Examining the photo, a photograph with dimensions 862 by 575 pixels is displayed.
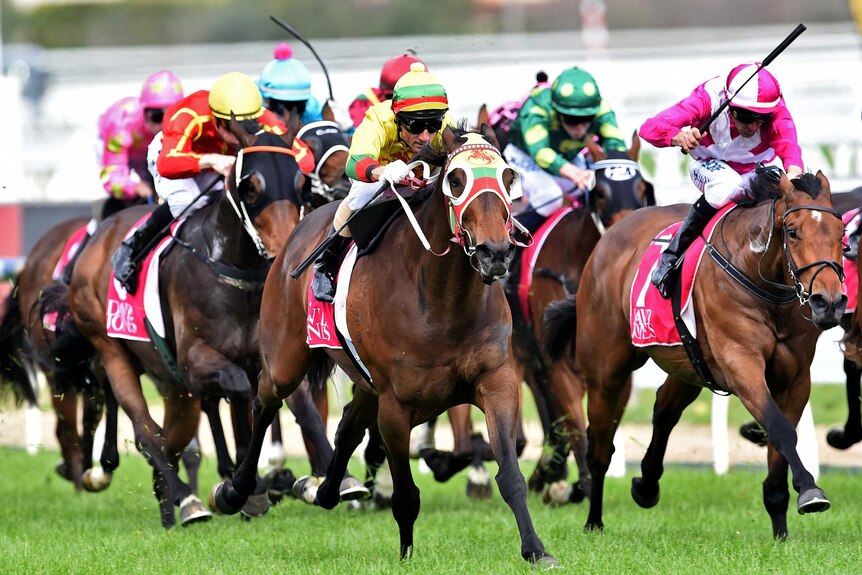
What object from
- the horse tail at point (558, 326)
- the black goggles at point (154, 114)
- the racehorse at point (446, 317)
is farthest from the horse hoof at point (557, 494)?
the black goggles at point (154, 114)

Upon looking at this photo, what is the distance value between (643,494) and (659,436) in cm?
31

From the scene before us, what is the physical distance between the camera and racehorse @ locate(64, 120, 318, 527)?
7809mm

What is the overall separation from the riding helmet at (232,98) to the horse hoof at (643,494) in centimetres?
280

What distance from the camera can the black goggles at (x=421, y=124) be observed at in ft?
21.6

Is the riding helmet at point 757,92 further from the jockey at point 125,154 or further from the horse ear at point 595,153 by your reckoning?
the jockey at point 125,154

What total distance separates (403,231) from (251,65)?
18691mm

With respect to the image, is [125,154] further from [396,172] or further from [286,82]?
[396,172]

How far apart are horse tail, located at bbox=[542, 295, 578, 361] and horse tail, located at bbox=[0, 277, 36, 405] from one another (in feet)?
12.4

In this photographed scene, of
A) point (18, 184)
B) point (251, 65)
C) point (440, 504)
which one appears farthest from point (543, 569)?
point (251, 65)

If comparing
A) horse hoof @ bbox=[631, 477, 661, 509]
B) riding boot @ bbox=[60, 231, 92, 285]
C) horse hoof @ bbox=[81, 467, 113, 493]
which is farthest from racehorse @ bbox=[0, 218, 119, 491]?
horse hoof @ bbox=[631, 477, 661, 509]

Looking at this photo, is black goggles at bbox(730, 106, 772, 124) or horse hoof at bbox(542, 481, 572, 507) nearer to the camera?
black goggles at bbox(730, 106, 772, 124)

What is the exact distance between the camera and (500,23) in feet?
119

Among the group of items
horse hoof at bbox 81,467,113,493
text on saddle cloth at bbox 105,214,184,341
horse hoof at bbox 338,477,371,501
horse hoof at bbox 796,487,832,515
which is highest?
text on saddle cloth at bbox 105,214,184,341

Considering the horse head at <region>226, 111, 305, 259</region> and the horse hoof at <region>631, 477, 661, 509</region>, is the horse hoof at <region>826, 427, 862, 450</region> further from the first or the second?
the horse head at <region>226, 111, 305, 259</region>
